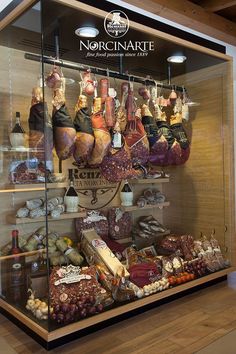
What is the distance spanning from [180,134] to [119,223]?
580 mm

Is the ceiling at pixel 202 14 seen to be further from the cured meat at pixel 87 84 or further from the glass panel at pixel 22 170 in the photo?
the glass panel at pixel 22 170

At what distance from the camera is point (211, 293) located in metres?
1.58

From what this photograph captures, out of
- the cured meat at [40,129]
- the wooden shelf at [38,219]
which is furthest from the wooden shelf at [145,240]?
the cured meat at [40,129]

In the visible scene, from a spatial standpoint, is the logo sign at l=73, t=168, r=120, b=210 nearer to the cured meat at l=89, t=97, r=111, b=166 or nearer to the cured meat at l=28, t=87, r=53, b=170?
the cured meat at l=89, t=97, r=111, b=166

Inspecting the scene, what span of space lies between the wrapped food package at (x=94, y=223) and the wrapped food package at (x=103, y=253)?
0.17 ft

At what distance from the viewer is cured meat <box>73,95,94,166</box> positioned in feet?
4.37

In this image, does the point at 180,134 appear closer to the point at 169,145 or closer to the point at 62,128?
the point at 169,145

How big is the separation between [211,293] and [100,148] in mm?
882

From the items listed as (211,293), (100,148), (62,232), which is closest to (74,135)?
(100,148)

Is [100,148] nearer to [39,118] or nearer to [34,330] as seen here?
[39,118]

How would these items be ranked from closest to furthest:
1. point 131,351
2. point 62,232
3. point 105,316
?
point 131,351 < point 105,316 < point 62,232

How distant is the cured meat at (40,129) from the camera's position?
114 centimetres

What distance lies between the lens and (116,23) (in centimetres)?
133

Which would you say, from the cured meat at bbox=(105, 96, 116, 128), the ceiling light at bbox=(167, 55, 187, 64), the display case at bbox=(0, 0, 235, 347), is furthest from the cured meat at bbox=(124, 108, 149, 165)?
the ceiling light at bbox=(167, 55, 187, 64)
